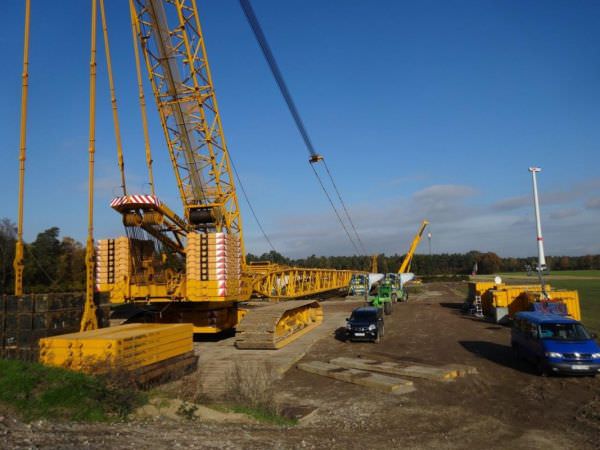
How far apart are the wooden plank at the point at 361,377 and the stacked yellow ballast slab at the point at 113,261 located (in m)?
9.74

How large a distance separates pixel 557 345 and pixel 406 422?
711cm

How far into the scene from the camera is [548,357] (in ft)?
46.9

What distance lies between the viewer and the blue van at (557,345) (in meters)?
13.9

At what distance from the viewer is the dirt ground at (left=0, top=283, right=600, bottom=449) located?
25.5ft

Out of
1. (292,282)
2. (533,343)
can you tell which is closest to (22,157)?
(533,343)

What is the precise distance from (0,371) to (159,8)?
67.1 ft

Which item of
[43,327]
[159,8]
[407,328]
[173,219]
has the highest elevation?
[159,8]

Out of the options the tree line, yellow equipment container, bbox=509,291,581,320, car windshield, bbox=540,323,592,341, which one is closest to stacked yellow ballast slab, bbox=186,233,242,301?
car windshield, bbox=540,323,592,341

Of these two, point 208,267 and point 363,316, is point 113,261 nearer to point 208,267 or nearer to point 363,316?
point 208,267

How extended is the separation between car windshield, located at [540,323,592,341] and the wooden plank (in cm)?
528

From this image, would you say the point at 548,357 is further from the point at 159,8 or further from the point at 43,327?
the point at 159,8

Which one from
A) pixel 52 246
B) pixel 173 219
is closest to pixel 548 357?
pixel 173 219

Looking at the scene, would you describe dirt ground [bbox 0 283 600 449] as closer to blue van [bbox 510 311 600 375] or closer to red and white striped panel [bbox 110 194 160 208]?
blue van [bbox 510 311 600 375]

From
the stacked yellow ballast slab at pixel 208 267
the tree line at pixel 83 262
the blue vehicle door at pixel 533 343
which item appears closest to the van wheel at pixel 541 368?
the blue vehicle door at pixel 533 343
